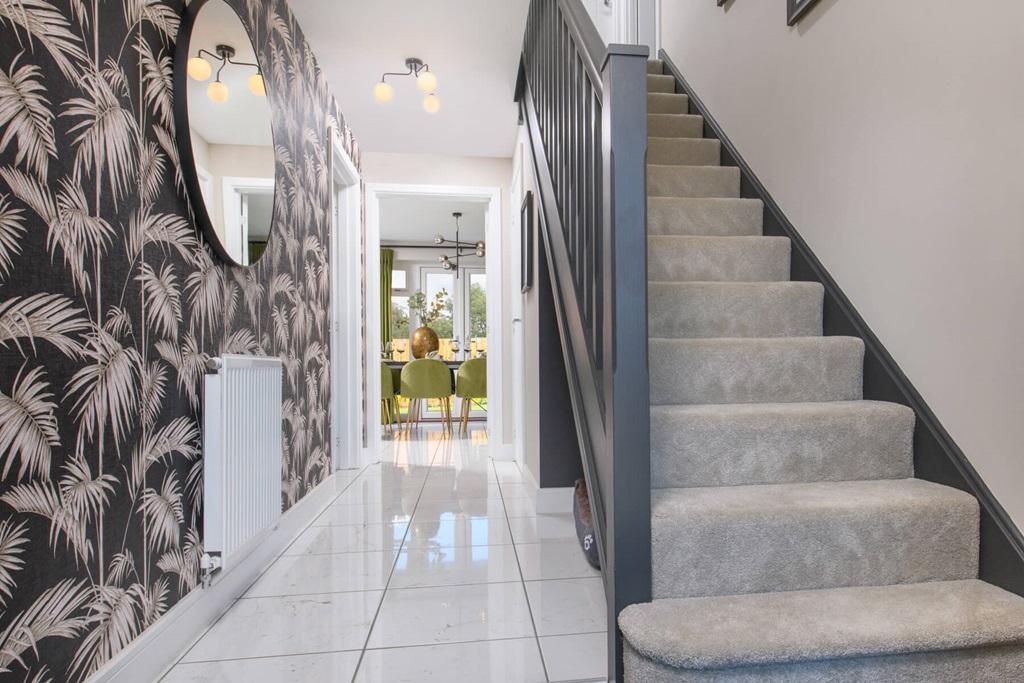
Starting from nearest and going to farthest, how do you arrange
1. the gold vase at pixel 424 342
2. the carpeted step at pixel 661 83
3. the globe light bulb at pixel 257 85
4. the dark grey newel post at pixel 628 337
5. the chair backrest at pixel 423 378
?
1. the dark grey newel post at pixel 628 337
2. the globe light bulb at pixel 257 85
3. the carpeted step at pixel 661 83
4. the chair backrest at pixel 423 378
5. the gold vase at pixel 424 342

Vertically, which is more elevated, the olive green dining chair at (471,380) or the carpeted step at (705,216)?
the carpeted step at (705,216)

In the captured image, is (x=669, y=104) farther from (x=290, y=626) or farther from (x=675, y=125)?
(x=290, y=626)

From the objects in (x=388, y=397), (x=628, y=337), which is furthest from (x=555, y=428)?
(x=388, y=397)

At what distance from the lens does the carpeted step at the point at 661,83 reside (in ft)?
11.7

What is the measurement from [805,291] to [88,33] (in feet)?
7.16

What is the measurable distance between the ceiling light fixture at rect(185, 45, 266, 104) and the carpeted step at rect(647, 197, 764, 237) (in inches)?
63.8

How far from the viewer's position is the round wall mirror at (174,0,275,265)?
172 centimetres

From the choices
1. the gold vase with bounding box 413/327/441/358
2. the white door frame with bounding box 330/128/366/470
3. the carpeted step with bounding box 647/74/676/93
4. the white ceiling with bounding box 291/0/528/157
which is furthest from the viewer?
the gold vase with bounding box 413/327/441/358

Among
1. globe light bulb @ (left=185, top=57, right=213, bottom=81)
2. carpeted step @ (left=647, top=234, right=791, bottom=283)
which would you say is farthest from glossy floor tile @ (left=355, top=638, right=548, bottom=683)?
globe light bulb @ (left=185, top=57, right=213, bottom=81)

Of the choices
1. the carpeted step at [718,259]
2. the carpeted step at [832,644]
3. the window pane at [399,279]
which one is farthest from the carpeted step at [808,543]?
the window pane at [399,279]

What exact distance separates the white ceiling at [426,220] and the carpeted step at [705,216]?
3.81m

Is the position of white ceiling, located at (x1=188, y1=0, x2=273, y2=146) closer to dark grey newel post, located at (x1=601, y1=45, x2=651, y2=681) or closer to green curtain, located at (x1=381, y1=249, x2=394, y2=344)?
dark grey newel post, located at (x1=601, y1=45, x2=651, y2=681)

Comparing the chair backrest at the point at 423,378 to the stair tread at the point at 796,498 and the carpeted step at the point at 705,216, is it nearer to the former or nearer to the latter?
the carpeted step at the point at 705,216

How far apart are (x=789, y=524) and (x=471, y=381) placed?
474 centimetres
